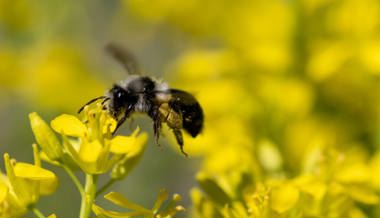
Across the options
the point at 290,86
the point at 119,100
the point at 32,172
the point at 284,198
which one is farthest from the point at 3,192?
the point at 290,86

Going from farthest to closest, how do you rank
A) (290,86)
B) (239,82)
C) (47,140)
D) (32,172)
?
(239,82)
(290,86)
(47,140)
(32,172)

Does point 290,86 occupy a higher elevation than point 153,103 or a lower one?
lower

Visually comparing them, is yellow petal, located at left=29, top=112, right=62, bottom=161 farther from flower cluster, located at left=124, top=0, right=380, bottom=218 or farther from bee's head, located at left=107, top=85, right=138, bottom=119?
flower cluster, located at left=124, top=0, right=380, bottom=218

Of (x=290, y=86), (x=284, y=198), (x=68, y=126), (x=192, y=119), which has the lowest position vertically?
(x=290, y=86)

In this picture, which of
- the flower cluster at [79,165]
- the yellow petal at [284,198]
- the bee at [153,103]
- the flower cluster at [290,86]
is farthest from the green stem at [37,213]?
the flower cluster at [290,86]

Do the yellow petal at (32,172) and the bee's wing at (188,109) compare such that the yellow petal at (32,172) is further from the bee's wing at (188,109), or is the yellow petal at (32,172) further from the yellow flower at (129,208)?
the bee's wing at (188,109)

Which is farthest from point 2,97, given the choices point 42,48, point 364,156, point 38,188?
point 38,188

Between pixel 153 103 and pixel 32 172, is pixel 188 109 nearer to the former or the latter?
pixel 153 103
